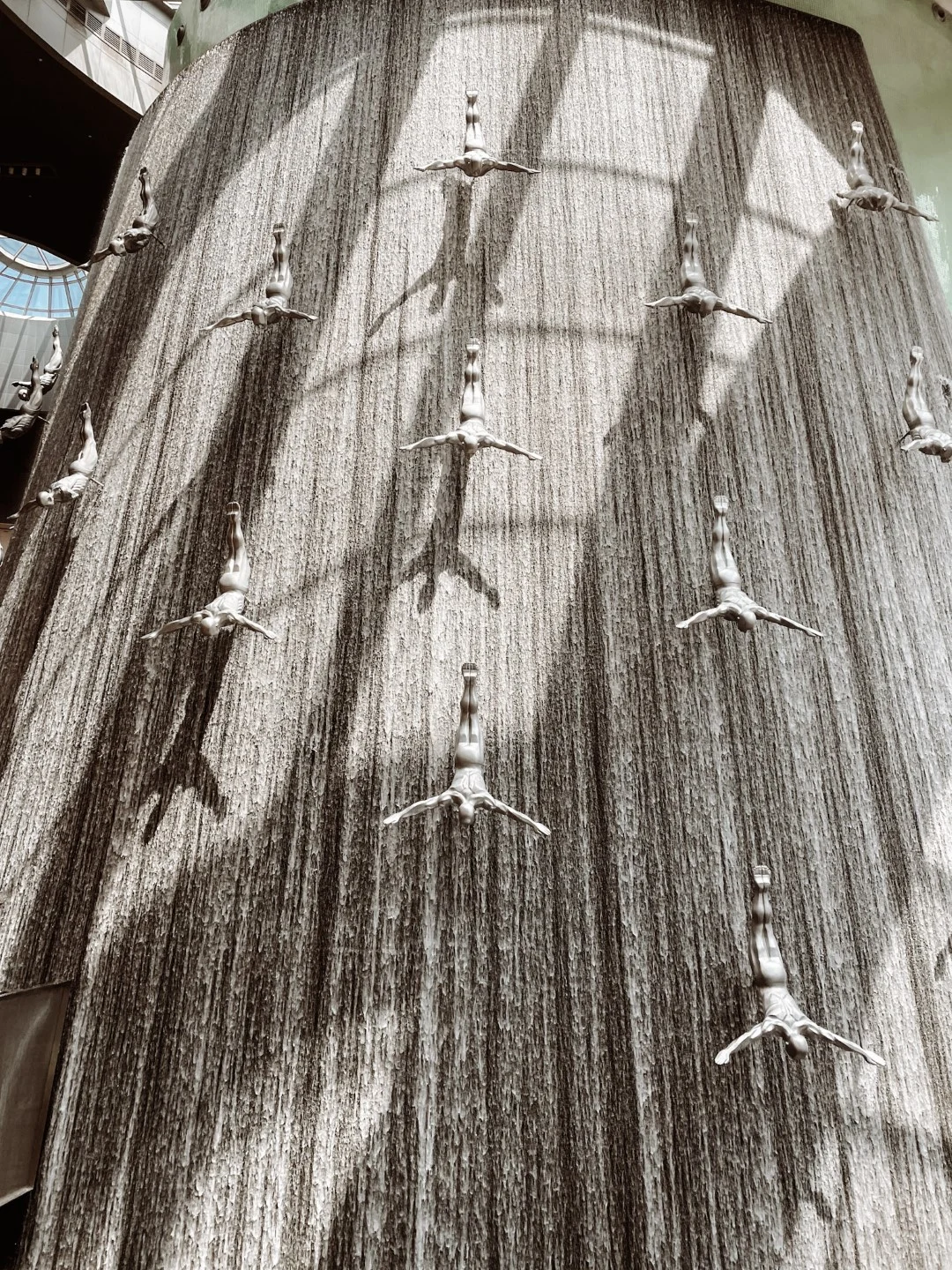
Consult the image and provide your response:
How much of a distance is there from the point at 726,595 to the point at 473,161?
47.9 inches

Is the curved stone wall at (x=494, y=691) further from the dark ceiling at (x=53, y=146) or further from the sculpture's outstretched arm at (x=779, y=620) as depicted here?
the dark ceiling at (x=53, y=146)

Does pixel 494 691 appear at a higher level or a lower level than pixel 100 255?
lower

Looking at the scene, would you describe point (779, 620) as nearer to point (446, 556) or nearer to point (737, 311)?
point (446, 556)

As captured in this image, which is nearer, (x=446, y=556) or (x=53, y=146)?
(x=446, y=556)

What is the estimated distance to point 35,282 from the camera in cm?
845

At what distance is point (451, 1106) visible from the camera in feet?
4.81

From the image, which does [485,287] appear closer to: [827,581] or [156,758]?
[827,581]

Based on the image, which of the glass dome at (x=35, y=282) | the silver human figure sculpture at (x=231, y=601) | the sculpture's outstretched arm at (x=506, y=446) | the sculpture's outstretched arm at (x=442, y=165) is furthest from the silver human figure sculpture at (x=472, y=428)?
the glass dome at (x=35, y=282)

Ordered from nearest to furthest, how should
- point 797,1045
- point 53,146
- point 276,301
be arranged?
1. point 797,1045
2. point 276,301
3. point 53,146

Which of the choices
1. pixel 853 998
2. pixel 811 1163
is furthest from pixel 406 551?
pixel 811 1163

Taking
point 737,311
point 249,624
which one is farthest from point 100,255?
point 737,311

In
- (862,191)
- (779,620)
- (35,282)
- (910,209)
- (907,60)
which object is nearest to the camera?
(779,620)

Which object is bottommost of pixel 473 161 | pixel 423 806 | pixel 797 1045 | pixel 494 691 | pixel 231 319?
pixel 797 1045

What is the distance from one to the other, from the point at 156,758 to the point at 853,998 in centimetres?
138
